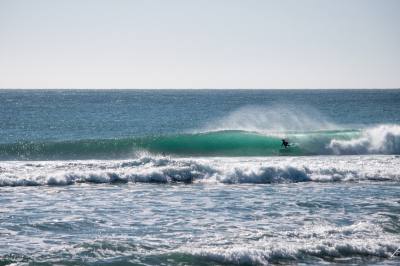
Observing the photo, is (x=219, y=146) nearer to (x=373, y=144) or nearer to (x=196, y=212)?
(x=373, y=144)

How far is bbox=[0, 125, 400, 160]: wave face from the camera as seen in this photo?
30.8 meters

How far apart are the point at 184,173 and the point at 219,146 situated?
1164 cm

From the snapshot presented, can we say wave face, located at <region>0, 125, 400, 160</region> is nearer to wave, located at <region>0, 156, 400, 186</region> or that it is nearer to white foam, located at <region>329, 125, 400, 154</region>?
white foam, located at <region>329, 125, 400, 154</region>

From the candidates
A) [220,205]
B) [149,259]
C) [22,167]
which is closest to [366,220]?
[220,205]

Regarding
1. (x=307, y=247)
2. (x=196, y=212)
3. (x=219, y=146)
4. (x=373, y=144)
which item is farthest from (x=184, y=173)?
(x=373, y=144)

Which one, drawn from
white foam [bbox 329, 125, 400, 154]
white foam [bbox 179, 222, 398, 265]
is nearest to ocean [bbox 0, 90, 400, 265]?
white foam [bbox 179, 222, 398, 265]

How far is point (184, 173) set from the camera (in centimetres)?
2095

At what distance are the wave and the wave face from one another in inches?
305

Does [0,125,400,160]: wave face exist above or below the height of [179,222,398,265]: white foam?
above

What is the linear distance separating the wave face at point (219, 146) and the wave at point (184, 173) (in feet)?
25.4

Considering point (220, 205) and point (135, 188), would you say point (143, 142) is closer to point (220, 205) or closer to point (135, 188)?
point (135, 188)

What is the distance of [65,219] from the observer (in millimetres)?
12969

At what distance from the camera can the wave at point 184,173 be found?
19859mm

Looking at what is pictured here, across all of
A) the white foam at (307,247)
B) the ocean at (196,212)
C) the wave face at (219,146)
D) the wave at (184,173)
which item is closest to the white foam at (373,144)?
the wave face at (219,146)
